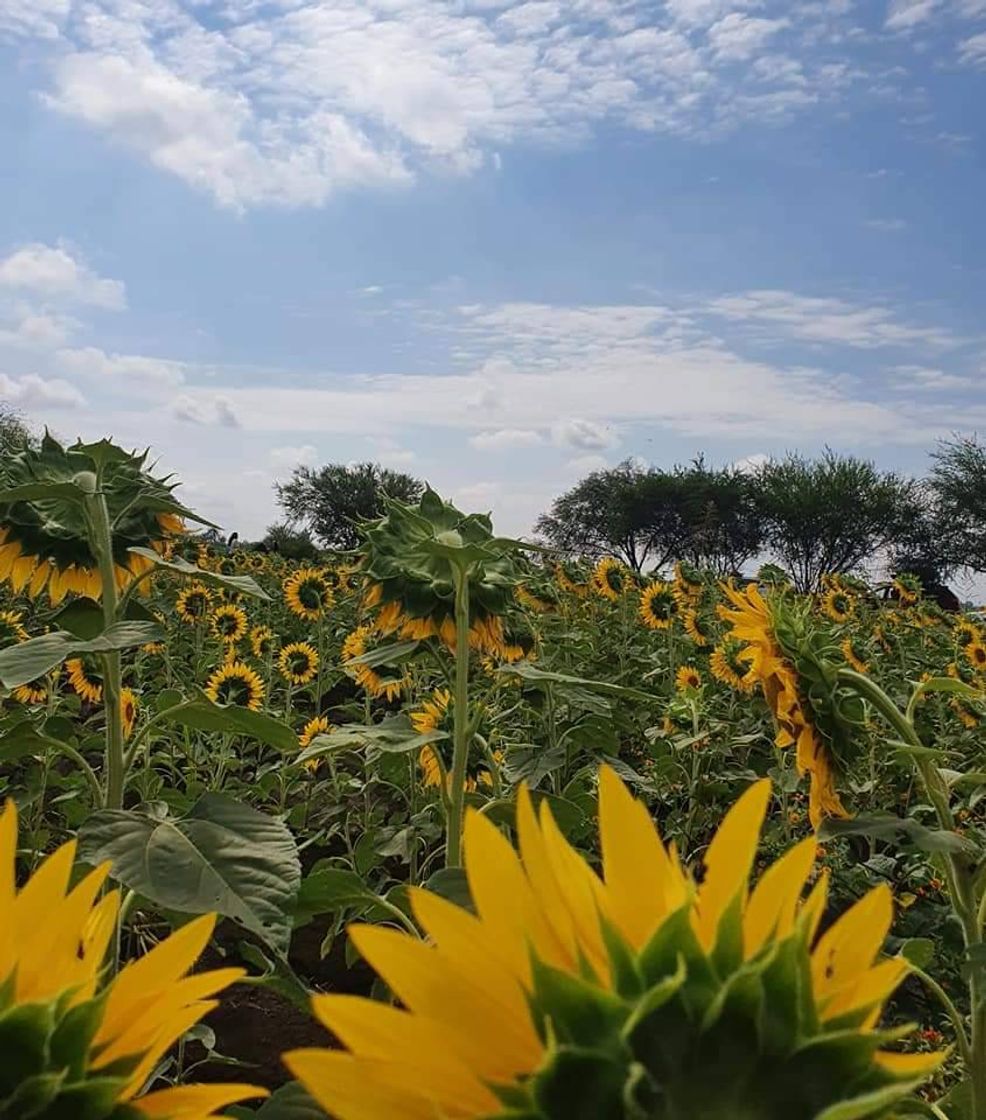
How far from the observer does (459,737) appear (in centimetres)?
122

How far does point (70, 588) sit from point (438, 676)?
2729 millimetres

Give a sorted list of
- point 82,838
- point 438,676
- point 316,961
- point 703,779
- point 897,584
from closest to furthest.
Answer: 1. point 82,838
2. point 316,961
3. point 703,779
4. point 438,676
5. point 897,584

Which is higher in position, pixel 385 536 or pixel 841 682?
pixel 385 536

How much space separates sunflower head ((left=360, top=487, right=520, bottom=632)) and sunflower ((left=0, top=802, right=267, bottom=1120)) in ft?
3.42

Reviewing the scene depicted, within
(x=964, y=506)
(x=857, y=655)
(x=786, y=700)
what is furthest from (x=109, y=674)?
(x=964, y=506)

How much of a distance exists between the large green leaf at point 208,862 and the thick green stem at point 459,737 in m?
0.30

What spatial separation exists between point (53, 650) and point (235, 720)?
168 millimetres

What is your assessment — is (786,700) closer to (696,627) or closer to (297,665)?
(297,665)

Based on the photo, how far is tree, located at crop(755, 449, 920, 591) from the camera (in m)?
30.0

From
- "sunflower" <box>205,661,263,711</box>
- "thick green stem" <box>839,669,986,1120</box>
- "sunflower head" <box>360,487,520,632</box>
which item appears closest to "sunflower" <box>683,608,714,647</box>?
"sunflower" <box>205,661,263,711</box>

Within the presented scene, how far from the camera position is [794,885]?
32 cm

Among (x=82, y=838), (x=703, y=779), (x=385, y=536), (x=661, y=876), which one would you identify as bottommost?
(x=703, y=779)

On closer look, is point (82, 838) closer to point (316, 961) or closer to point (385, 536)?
point (385, 536)

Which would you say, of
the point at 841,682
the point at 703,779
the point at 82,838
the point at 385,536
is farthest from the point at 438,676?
the point at 82,838
